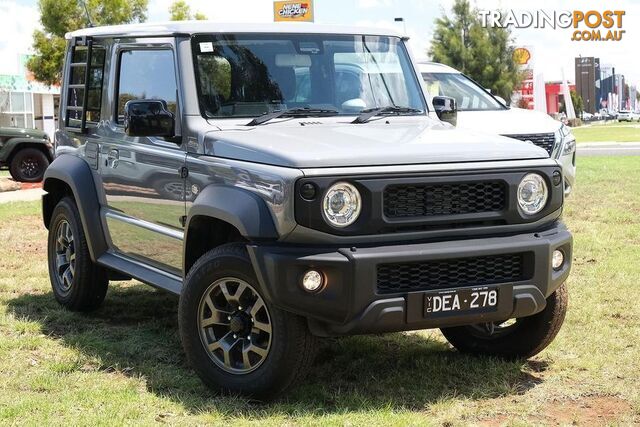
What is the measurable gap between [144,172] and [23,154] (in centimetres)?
1460

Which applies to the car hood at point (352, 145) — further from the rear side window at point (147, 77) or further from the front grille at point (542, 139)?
the front grille at point (542, 139)

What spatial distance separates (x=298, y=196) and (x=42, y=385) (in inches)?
73.2

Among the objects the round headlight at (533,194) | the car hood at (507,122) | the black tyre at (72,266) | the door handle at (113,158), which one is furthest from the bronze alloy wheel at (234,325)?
the car hood at (507,122)

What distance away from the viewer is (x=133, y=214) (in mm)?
6199

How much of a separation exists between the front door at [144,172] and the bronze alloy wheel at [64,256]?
697mm

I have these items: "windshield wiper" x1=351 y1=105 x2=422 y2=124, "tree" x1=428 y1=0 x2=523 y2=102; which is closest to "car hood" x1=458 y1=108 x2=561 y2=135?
"windshield wiper" x1=351 y1=105 x2=422 y2=124

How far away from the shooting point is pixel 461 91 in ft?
39.0

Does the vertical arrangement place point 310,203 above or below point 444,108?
below

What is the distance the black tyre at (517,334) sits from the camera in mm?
5477

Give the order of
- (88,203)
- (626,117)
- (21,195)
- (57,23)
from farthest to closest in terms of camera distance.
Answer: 1. (626,117)
2. (57,23)
3. (21,195)
4. (88,203)

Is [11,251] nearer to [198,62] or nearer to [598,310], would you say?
[198,62]

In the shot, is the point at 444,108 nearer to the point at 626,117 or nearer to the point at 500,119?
the point at 500,119

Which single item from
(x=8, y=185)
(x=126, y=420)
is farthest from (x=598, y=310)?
(x=8, y=185)

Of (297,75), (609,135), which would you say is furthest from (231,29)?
(609,135)
